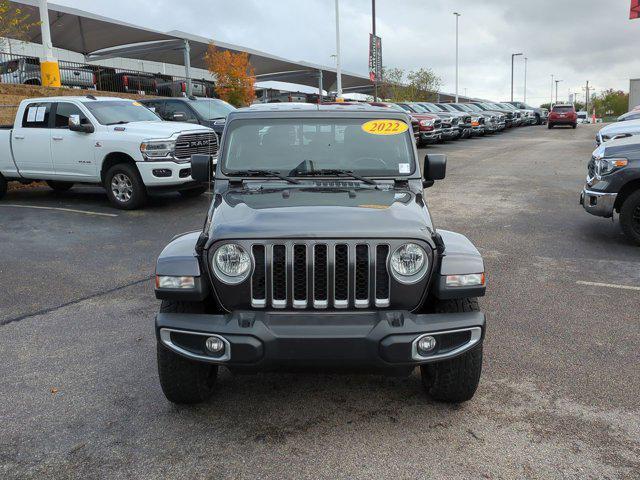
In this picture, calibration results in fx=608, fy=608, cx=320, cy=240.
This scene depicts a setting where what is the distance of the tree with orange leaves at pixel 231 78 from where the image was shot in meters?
32.6

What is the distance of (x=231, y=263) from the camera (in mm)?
3332

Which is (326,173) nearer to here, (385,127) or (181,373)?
(385,127)

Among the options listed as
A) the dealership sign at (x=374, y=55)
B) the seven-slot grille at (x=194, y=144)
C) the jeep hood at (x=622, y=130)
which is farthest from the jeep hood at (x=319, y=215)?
the dealership sign at (x=374, y=55)

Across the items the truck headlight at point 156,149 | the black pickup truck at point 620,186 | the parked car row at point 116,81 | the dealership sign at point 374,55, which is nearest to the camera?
the black pickup truck at point 620,186

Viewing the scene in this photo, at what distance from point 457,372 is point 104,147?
29.4 ft

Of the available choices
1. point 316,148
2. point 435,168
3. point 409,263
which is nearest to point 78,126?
point 316,148

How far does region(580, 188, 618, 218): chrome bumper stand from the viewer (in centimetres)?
789

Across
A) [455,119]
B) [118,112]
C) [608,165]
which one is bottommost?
[608,165]

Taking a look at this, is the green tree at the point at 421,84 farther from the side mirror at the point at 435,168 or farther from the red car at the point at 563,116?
the side mirror at the point at 435,168

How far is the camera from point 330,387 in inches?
159

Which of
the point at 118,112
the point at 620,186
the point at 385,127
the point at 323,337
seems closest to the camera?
the point at 323,337

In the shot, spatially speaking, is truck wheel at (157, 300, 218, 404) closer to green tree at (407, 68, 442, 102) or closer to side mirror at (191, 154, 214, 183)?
side mirror at (191, 154, 214, 183)

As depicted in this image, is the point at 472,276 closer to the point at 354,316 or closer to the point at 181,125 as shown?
the point at 354,316

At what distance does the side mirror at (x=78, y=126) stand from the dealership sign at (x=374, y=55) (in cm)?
3119
